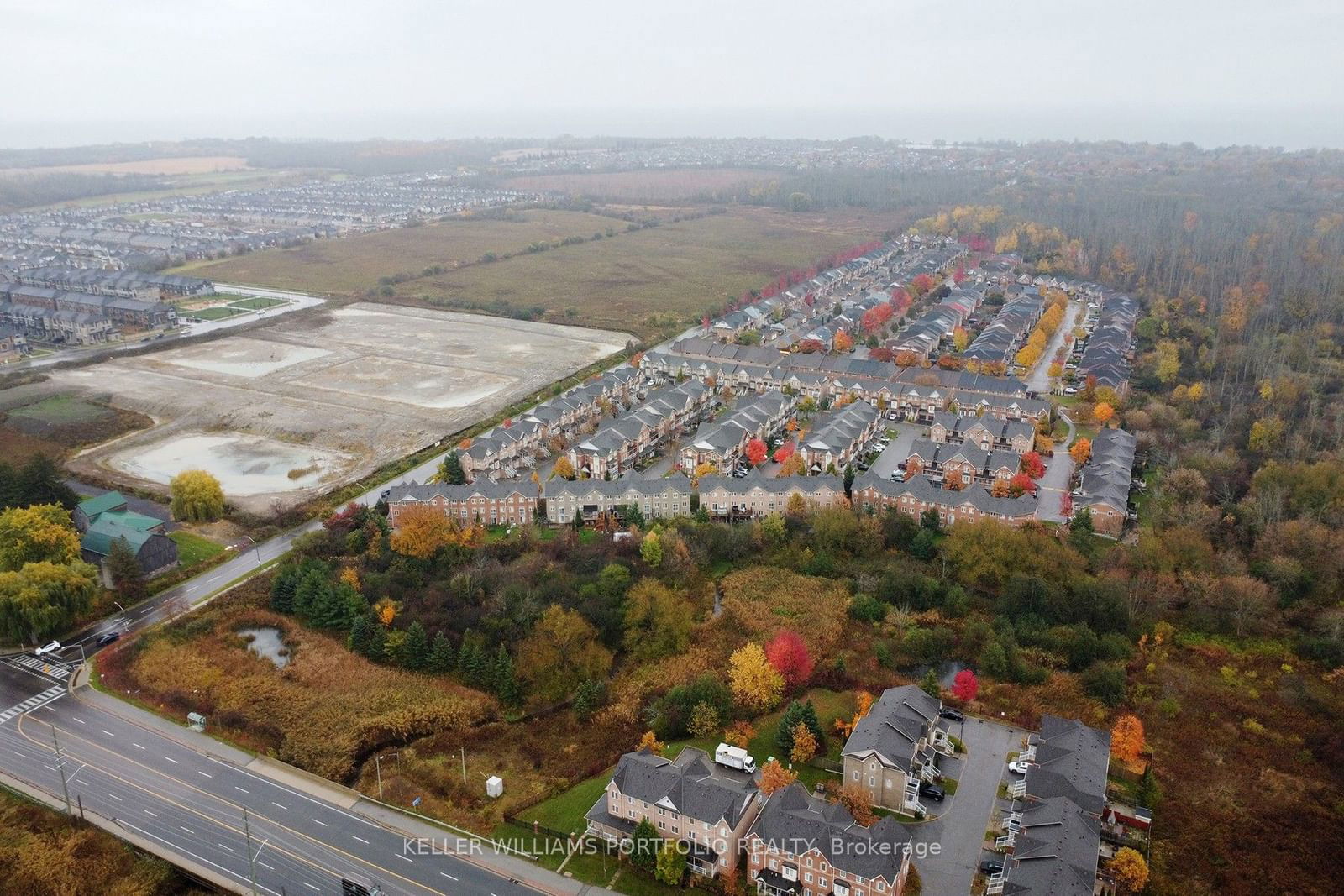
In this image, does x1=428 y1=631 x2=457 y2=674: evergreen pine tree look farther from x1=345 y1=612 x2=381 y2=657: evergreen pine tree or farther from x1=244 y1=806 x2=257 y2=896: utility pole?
x1=244 y1=806 x2=257 y2=896: utility pole

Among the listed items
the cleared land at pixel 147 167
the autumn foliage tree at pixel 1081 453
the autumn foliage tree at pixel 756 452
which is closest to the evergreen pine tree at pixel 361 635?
the autumn foliage tree at pixel 756 452

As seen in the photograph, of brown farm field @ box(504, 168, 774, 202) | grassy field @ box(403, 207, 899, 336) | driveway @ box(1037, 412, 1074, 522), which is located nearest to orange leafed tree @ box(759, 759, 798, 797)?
driveway @ box(1037, 412, 1074, 522)

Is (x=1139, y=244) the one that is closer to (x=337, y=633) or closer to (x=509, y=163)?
(x=337, y=633)

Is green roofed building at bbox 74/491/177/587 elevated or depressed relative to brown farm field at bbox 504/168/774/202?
depressed

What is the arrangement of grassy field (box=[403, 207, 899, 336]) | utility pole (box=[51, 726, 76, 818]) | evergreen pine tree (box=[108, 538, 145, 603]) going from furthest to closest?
grassy field (box=[403, 207, 899, 336]) < evergreen pine tree (box=[108, 538, 145, 603]) < utility pole (box=[51, 726, 76, 818])

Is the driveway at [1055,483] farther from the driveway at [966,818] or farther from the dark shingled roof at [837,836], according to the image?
the dark shingled roof at [837,836]

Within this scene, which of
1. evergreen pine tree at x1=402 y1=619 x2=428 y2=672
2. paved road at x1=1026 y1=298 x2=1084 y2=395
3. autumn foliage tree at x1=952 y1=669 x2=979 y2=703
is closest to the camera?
autumn foliage tree at x1=952 y1=669 x2=979 y2=703

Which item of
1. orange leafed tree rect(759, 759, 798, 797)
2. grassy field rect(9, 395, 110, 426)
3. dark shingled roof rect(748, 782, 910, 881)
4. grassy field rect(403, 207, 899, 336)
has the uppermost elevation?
grassy field rect(403, 207, 899, 336)
